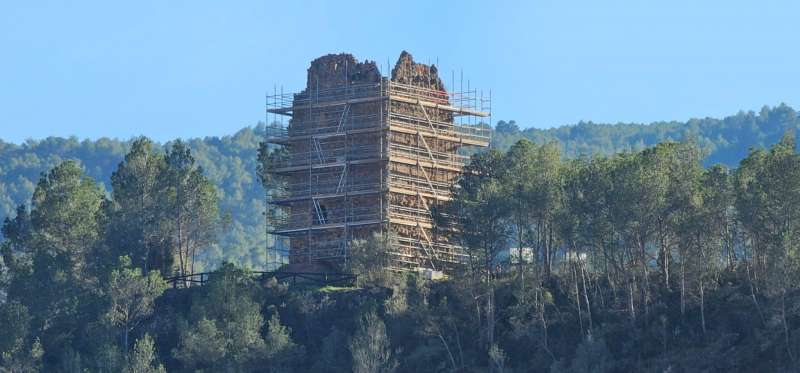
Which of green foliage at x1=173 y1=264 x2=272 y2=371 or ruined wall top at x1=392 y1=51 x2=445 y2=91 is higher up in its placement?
ruined wall top at x1=392 y1=51 x2=445 y2=91

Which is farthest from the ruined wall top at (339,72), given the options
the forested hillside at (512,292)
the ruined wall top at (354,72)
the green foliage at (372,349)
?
the green foliage at (372,349)

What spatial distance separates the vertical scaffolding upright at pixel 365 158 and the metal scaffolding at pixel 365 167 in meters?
0.06

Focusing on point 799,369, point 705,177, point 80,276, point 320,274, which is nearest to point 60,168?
point 80,276

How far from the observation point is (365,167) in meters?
114

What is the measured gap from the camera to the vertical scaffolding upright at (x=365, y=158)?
371 ft

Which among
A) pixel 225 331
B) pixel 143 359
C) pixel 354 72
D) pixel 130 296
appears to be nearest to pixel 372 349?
pixel 225 331

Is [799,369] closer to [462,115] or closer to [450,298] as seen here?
[450,298]

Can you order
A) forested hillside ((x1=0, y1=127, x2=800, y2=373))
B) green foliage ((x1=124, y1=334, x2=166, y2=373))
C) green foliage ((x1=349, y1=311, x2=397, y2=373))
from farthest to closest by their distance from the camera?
green foliage ((x1=124, y1=334, x2=166, y2=373)), green foliage ((x1=349, y1=311, x2=397, y2=373)), forested hillside ((x1=0, y1=127, x2=800, y2=373))

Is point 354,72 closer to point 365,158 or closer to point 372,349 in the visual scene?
point 365,158

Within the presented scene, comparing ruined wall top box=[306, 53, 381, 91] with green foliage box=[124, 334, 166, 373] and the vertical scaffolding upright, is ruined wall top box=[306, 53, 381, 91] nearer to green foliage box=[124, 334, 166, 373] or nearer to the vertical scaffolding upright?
the vertical scaffolding upright

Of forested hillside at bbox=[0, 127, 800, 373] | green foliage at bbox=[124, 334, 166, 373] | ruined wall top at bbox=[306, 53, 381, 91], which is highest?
ruined wall top at bbox=[306, 53, 381, 91]

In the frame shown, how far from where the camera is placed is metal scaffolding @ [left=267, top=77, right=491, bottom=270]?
113 m

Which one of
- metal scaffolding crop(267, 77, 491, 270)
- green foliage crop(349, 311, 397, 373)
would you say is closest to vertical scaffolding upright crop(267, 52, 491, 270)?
metal scaffolding crop(267, 77, 491, 270)

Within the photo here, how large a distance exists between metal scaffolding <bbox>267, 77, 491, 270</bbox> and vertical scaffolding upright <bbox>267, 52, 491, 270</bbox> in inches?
2.3
